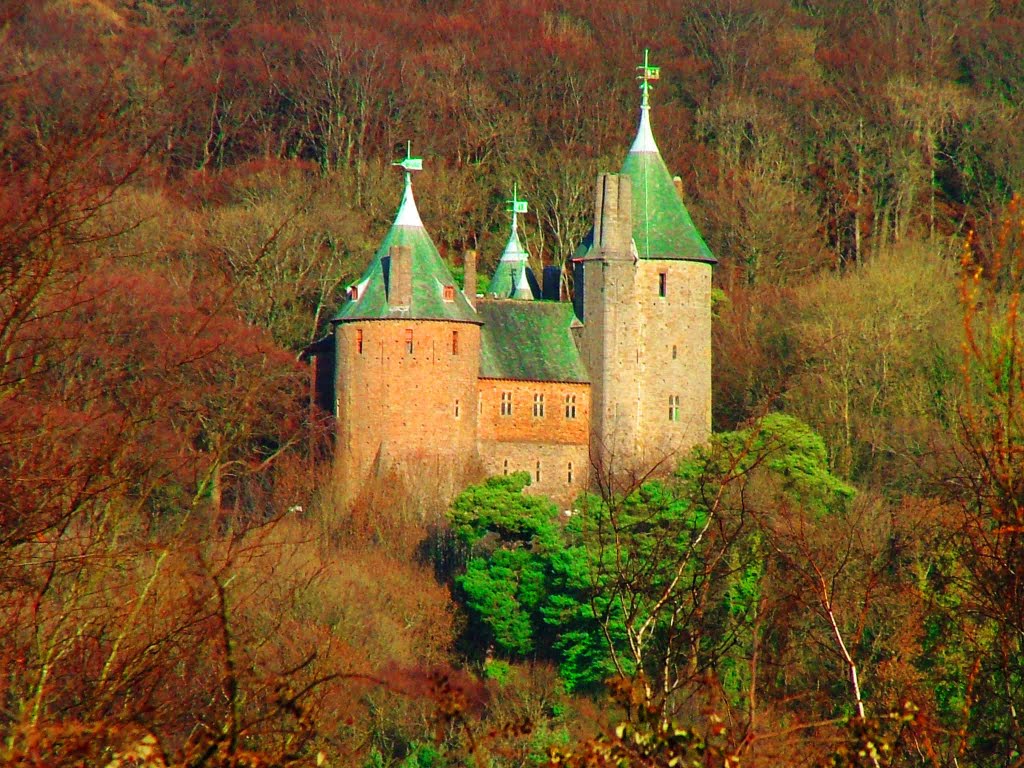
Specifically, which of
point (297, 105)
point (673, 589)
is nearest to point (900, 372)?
point (297, 105)

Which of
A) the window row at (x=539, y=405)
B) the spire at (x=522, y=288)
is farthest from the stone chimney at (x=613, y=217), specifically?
the spire at (x=522, y=288)

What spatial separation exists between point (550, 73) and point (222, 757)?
2371 inches

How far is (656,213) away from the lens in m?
51.5

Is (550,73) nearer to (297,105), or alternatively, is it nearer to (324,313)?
(297,105)

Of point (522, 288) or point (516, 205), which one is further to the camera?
point (516, 205)

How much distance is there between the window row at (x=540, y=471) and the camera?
49.6 metres

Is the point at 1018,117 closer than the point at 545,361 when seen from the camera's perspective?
No

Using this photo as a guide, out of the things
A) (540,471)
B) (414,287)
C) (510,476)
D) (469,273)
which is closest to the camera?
(510,476)

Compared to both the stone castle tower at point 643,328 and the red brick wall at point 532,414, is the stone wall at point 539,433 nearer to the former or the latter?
the red brick wall at point 532,414

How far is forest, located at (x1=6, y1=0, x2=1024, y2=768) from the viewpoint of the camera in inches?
444

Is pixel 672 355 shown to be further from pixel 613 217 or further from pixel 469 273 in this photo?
pixel 469 273

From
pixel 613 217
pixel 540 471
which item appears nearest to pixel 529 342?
pixel 540 471

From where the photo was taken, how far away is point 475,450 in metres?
48.8

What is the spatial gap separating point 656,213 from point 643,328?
3.12 meters
